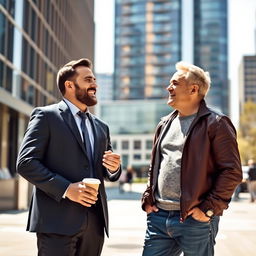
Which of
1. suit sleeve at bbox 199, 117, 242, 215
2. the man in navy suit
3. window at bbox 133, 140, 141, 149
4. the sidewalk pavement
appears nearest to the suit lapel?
the man in navy suit

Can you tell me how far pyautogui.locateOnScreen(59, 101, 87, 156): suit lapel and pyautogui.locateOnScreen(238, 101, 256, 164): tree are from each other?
207 ft

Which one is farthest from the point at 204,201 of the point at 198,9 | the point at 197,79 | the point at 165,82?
the point at 198,9

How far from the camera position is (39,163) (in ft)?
11.9

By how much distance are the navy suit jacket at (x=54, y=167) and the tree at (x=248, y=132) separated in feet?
207

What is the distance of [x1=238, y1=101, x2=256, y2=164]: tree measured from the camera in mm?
66125

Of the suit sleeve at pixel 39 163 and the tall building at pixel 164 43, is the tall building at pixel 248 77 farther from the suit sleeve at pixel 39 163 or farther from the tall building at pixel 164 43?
the suit sleeve at pixel 39 163

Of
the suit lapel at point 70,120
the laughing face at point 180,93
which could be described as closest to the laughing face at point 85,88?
the suit lapel at point 70,120

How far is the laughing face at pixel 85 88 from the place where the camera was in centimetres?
396

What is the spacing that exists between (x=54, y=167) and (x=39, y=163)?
14 centimetres

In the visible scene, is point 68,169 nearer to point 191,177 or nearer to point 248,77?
point 191,177

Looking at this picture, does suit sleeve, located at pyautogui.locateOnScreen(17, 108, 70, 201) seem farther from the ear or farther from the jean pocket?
the jean pocket

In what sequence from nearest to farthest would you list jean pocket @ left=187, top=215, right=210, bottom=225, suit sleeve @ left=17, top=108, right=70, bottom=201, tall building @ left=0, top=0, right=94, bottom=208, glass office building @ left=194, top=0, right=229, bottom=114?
suit sleeve @ left=17, top=108, right=70, bottom=201, jean pocket @ left=187, top=215, right=210, bottom=225, tall building @ left=0, top=0, right=94, bottom=208, glass office building @ left=194, top=0, right=229, bottom=114

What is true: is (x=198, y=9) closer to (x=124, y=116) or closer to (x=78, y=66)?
(x=124, y=116)

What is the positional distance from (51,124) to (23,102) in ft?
102
